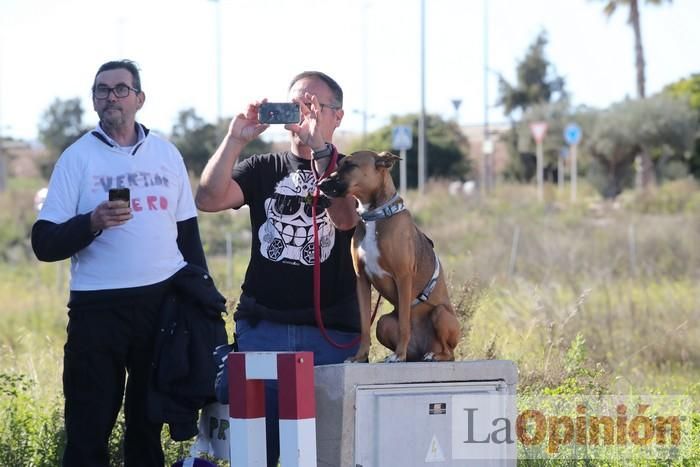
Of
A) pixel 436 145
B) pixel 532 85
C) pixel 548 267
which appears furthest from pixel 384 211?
pixel 532 85

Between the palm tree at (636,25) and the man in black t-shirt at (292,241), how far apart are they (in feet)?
123

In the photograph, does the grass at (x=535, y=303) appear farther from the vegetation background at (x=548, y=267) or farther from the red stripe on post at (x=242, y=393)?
the red stripe on post at (x=242, y=393)

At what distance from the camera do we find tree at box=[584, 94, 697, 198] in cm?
4156

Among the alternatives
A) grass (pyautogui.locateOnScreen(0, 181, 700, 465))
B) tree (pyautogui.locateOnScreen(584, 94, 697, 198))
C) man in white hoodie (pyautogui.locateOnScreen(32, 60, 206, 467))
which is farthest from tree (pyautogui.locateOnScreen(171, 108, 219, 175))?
man in white hoodie (pyautogui.locateOnScreen(32, 60, 206, 467))

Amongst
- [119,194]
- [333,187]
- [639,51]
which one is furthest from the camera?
[639,51]

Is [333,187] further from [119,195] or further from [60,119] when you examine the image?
[60,119]

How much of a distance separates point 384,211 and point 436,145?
41.6 metres

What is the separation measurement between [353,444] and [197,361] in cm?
109

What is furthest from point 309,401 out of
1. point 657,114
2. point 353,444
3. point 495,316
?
point 657,114

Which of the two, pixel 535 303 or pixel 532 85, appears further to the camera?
pixel 532 85

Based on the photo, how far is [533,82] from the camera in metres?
59.2

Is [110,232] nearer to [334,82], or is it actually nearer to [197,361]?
[197,361]

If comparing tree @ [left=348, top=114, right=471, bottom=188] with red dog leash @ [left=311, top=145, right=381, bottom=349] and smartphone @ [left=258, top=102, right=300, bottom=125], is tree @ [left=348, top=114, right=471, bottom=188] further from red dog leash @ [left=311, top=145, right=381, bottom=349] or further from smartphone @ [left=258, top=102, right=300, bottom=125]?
smartphone @ [left=258, top=102, right=300, bottom=125]

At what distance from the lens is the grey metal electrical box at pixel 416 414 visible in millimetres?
4375
